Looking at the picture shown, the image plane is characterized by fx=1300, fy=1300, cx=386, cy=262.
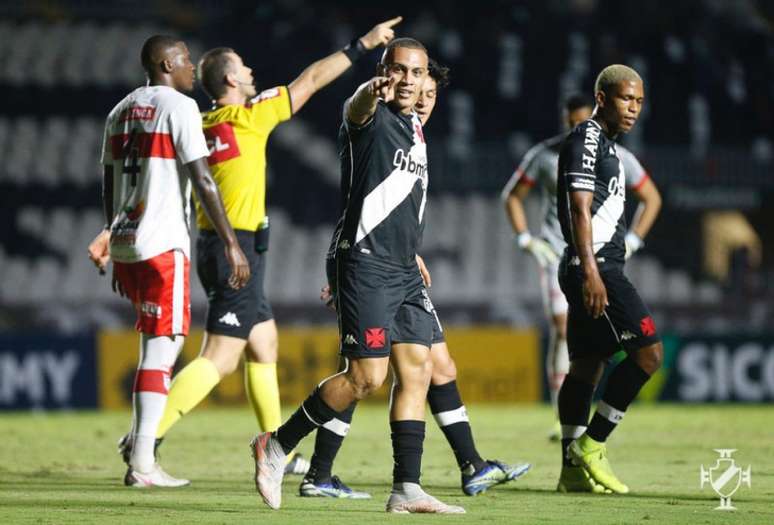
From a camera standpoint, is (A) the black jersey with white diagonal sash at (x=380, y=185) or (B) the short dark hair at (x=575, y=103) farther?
(B) the short dark hair at (x=575, y=103)

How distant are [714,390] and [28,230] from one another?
424 inches

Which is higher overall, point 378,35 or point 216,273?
point 378,35

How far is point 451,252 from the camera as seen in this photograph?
20109 millimetres

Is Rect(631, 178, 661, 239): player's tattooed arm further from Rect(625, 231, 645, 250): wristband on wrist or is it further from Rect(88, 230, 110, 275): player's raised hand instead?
Rect(88, 230, 110, 275): player's raised hand

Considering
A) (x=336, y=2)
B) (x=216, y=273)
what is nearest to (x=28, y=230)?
(x=336, y=2)

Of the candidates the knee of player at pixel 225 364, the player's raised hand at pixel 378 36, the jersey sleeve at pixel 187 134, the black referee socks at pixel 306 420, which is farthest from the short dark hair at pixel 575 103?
the black referee socks at pixel 306 420

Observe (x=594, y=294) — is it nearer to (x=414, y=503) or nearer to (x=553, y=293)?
(x=414, y=503)

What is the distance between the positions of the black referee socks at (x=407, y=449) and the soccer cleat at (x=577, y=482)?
1.17m

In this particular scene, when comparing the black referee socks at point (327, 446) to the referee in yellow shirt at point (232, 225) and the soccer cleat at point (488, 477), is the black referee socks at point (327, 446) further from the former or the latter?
the referee in yellow shirt at point (232, 225)

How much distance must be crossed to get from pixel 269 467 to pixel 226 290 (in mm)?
1680

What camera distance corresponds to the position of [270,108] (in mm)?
7055

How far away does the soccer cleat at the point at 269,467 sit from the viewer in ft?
18.5

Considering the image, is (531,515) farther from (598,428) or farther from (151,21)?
(151,21)

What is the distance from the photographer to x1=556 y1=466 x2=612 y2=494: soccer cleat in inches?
256
